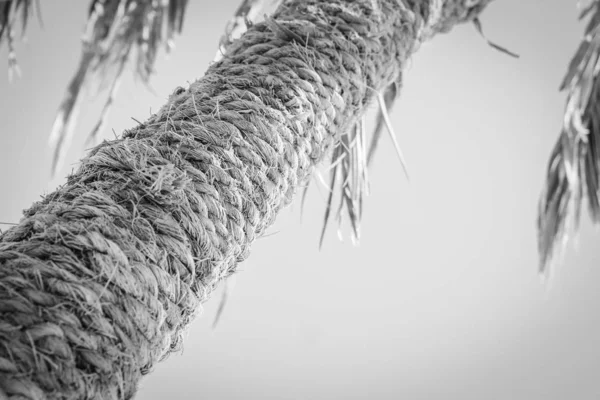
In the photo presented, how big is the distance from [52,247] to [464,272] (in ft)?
11.3

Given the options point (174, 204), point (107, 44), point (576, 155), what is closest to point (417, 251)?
point (576, 155)

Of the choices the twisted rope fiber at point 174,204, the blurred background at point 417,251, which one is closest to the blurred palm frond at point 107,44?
the twisted rope fiber at point 174,204

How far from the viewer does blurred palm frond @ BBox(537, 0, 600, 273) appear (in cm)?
46

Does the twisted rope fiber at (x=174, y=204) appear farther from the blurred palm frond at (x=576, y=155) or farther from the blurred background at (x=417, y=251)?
the blurred background at (x=417, y=251)

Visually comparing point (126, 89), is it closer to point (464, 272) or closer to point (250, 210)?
point (464, 272)

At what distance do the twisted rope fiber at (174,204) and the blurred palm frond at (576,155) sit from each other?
0.71 feet

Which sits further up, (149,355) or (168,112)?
(168,112)

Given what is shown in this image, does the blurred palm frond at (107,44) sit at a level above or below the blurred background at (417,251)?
below

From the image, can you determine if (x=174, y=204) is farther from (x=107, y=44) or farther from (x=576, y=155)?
(x=576, y=155)

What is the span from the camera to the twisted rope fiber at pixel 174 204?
19cm

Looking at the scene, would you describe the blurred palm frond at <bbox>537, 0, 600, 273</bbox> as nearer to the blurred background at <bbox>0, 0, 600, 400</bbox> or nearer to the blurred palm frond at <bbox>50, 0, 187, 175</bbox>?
the blurred palm frond at <bbox>50, 0, 187, 175</bbox>

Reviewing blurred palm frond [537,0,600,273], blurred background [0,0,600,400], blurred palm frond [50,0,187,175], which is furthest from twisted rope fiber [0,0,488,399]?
blurred background [0,0,600,400]

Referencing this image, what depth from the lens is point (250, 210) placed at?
0.25 meters

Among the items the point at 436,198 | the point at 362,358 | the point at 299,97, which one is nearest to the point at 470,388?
the point at 362,358
